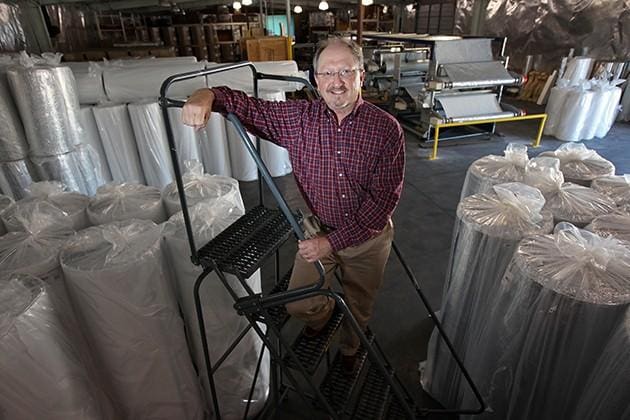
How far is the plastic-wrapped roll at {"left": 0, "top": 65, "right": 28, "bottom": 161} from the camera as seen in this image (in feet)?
7.63

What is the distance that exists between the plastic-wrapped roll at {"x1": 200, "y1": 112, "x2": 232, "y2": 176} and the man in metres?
2.78

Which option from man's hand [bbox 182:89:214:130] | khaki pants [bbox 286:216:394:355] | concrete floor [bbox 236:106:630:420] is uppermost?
man's hand [bbox 182:89:214:130]

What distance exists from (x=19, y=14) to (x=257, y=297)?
22.7 ft

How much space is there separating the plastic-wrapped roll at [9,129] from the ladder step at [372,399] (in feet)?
9.01

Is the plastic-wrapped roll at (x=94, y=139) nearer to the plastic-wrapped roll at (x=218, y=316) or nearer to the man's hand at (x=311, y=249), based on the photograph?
the plastic-wrapped roll at (x=218, y=316)

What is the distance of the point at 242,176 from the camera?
14.2 feet

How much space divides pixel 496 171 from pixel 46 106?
292 cm

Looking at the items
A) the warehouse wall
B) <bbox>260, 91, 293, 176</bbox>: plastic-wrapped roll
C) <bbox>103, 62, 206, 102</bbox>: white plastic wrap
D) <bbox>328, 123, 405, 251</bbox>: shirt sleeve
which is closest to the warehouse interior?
<bbox>103, 62, 206, 102</bbox>: white plastic wrap

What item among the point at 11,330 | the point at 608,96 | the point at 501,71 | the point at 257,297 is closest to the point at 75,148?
the point at 11,330

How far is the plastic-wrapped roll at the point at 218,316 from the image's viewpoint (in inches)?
56.2

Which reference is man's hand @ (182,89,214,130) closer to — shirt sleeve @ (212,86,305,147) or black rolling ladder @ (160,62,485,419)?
black rolling ladder @ (160,62,485,419)

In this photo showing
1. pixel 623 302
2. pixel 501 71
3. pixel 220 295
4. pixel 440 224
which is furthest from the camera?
pixel 501 71

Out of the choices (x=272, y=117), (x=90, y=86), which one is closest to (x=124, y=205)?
(x=272, y=117)

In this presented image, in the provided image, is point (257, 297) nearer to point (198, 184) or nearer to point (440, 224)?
point (198, 184)
